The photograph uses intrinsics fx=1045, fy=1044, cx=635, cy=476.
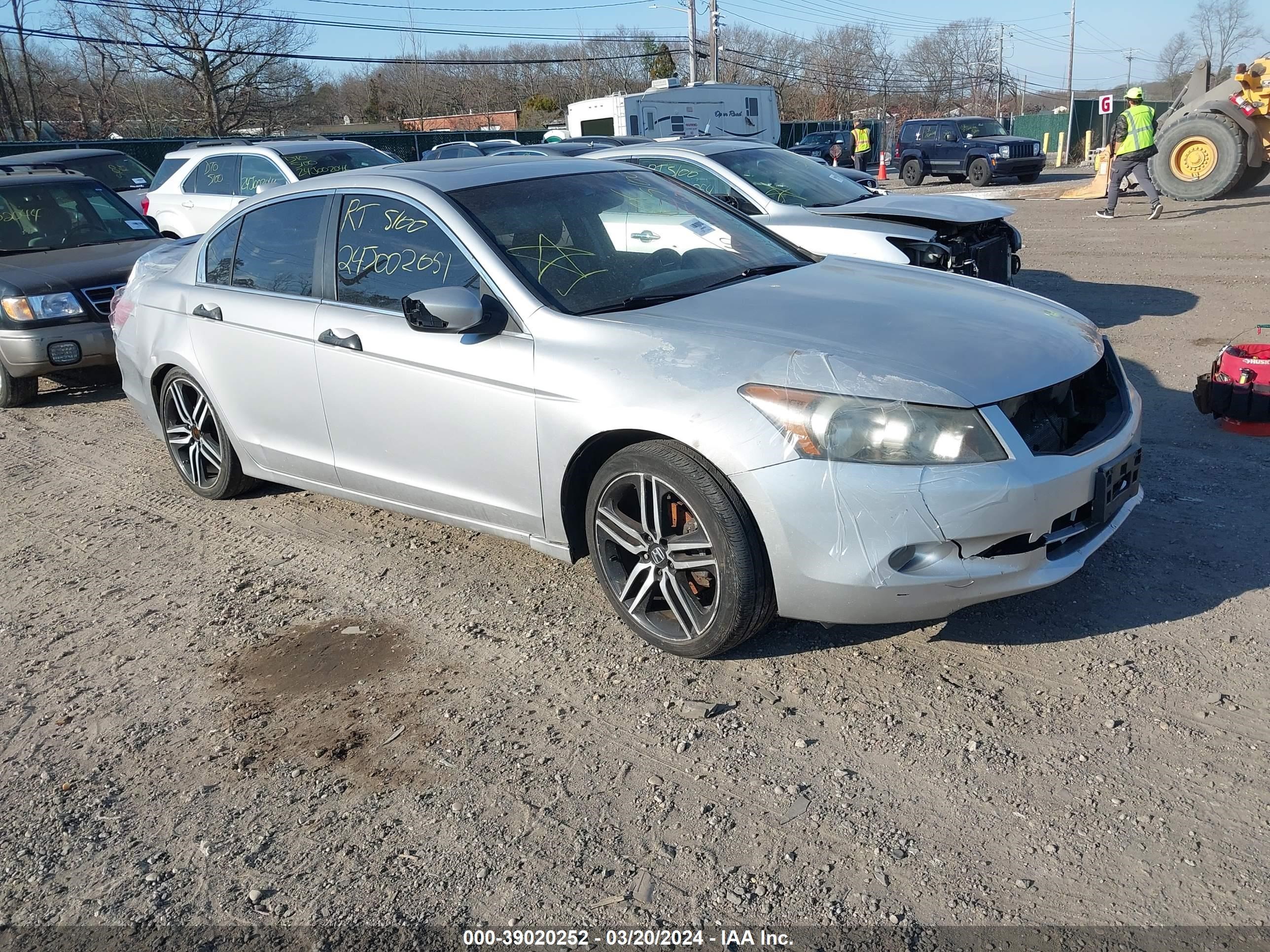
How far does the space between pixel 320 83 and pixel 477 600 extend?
53.7 meters

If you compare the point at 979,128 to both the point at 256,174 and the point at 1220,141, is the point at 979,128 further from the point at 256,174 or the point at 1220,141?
the point at 256,174

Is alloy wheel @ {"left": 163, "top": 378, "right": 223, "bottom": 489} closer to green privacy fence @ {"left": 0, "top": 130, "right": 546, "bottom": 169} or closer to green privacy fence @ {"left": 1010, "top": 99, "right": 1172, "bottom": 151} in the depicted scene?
green privacy fence @ {"left": 0, "top": 130, "right": 546, "bottom": 169}

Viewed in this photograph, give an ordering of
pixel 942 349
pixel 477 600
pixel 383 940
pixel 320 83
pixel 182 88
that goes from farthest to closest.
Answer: pixel 320 83
pixel 182 88
pixel 477 600
pixel 942 349
pixel 383 940

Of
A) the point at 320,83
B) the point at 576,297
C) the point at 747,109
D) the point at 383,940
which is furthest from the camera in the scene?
the point at 320,83

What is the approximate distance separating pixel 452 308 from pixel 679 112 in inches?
1035

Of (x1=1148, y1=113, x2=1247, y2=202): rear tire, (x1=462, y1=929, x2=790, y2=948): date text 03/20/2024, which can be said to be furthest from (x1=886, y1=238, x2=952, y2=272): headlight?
(x1=1148, y1=113, x2=1247, y2=202): rear tire

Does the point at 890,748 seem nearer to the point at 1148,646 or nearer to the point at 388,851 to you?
the point at 1148,646

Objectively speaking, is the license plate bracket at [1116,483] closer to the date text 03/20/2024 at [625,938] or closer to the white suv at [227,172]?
the date text 03/20/2024 at [625,938]

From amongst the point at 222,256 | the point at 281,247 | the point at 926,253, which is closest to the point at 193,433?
the point at 222,256

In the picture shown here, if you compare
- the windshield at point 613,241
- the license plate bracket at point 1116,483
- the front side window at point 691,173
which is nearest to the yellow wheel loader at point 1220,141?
the front side window at point 691,173

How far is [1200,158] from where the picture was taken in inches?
677

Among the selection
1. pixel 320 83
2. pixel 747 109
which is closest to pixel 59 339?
pixel 747 109

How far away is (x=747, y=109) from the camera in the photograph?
2961 centimetres

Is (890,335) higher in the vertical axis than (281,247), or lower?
lower
